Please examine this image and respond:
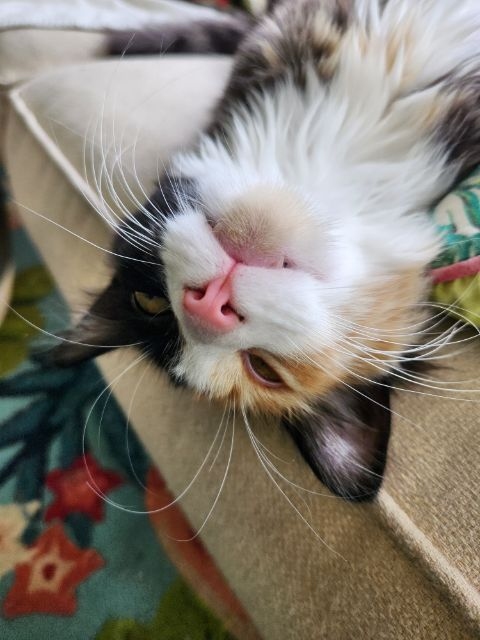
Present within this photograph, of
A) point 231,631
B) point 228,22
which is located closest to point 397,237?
point 231,631

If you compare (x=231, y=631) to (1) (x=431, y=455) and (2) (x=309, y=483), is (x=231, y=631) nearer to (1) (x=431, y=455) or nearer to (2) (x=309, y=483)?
(2) (x=309, y=483)

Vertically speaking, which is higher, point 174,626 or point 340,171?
point 340,171

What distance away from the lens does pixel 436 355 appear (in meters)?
0.76

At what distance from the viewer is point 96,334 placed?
2.84 ft

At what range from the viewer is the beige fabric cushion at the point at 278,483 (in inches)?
22.4

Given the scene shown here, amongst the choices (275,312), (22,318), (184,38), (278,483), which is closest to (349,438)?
(278,483)

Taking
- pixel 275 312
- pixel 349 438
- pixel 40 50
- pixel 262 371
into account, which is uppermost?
pixel 40 50

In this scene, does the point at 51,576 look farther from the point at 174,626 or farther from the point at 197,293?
the point at 197,293

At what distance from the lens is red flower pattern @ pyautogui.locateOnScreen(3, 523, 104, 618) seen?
97 centimetres

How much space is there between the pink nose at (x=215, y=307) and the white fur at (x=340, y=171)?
13mm

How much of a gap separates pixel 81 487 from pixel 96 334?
16.5 inches

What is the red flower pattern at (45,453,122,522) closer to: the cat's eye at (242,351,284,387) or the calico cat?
the calico cat

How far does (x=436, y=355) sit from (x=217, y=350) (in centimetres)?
32

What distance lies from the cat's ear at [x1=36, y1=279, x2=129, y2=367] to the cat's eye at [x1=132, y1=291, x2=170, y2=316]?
0.05 meters
